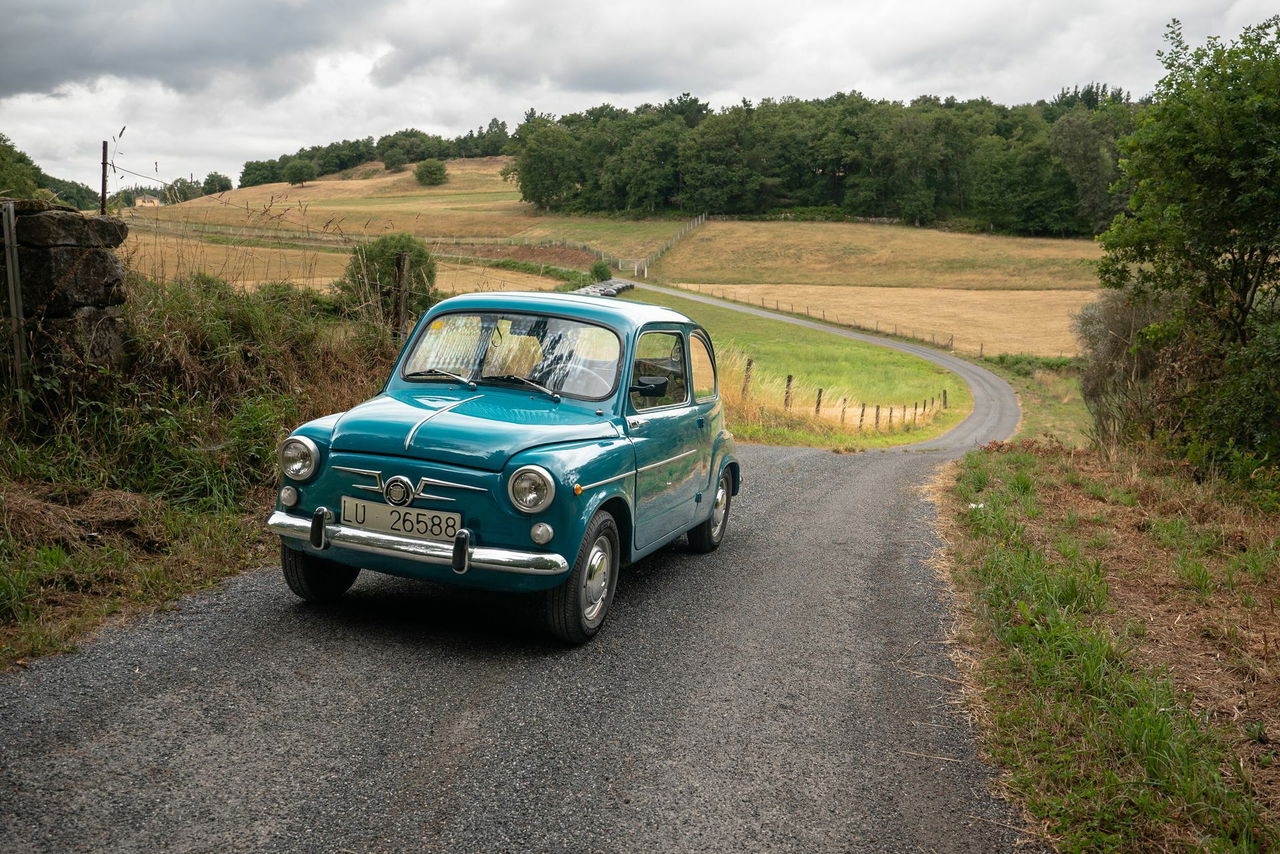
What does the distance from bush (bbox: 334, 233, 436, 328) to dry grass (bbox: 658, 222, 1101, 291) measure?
2714 inches

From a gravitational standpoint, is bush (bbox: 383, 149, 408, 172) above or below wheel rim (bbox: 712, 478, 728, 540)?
above

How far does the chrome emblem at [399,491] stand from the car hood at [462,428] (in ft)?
0.48

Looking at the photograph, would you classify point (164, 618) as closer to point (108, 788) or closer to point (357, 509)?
point (357, 509)

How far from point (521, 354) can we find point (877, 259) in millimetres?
87529

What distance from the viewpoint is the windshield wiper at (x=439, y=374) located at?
5.84m

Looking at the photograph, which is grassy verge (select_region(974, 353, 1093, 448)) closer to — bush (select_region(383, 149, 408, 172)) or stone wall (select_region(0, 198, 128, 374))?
stone wall (select_region(0, 198, 128, 374))

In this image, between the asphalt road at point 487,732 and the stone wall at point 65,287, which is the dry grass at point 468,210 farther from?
the asphalt road at point 487,732

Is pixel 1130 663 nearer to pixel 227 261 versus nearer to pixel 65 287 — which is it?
pixel 65 287

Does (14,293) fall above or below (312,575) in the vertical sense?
above

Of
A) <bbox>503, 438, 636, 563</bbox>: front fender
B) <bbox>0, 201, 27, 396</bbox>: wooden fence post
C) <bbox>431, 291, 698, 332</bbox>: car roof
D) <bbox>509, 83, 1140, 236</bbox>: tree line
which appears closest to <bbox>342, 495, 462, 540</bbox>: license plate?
<bbox>503, 438, 636, 563</bbox>: front fender

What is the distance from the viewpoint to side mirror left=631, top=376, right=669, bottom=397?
235 inches

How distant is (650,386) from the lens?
600 cm

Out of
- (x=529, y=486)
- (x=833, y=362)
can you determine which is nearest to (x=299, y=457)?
(x=529, y=486)

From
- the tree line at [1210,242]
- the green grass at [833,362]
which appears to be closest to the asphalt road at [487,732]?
the tree line at [1210,242]
